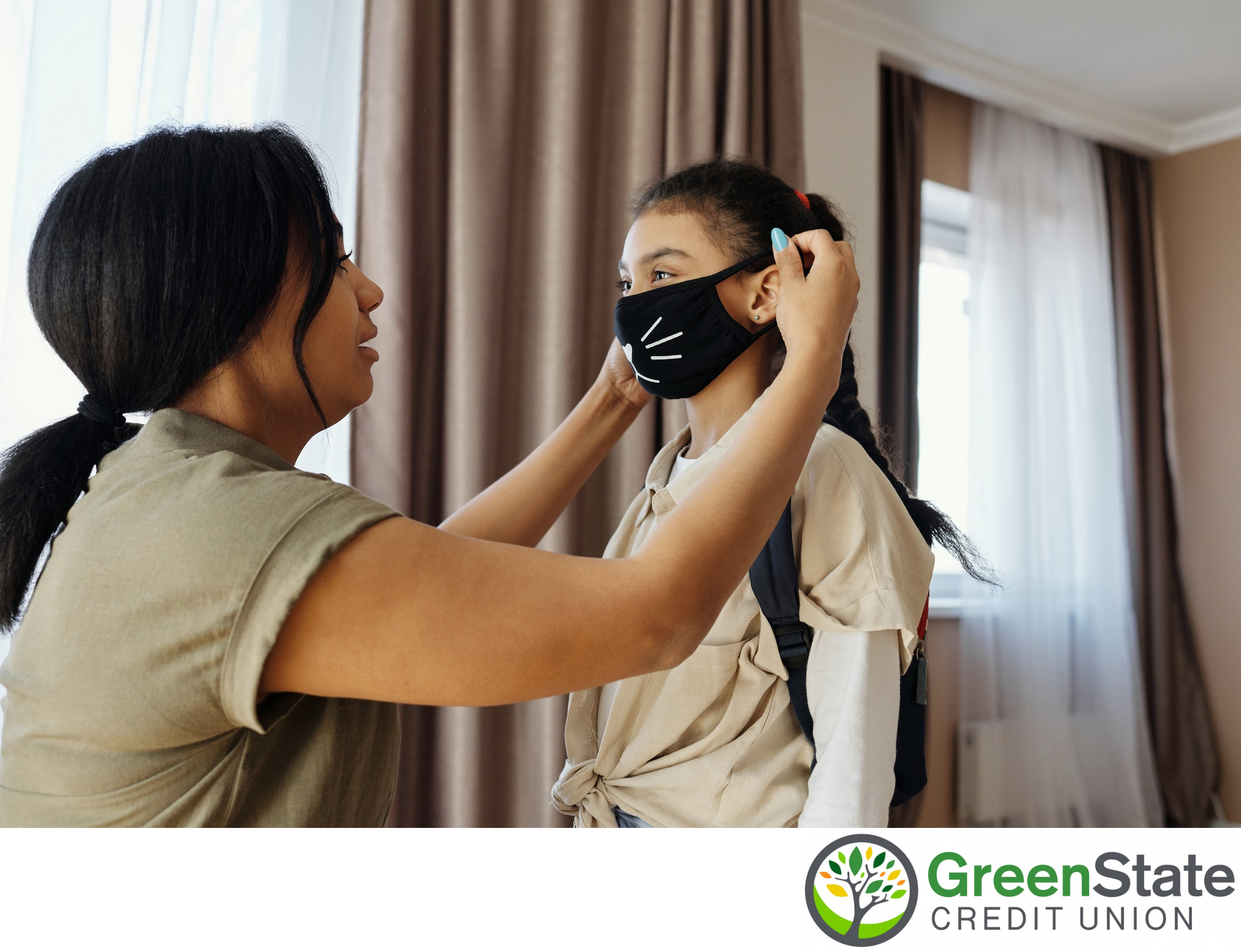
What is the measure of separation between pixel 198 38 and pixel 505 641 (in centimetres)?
159

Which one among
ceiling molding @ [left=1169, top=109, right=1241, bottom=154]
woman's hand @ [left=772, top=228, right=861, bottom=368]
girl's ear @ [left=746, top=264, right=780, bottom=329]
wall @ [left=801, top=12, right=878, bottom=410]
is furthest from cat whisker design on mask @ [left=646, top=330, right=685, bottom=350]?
ceiling molding @ [left=1169, top=109, right=1241, bottom=154]

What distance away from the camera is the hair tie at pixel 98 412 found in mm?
783

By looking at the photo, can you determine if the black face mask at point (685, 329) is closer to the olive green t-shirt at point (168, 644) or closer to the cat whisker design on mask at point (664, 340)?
the cat whisker design on mask at point (664, 340)

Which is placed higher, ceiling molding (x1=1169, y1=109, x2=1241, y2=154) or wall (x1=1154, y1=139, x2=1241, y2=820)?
ceiling molding (x1=1169, y1=109, x2=1241, y2=154)

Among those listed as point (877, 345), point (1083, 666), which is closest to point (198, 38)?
point (877, 345)

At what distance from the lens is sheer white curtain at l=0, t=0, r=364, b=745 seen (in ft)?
5.00

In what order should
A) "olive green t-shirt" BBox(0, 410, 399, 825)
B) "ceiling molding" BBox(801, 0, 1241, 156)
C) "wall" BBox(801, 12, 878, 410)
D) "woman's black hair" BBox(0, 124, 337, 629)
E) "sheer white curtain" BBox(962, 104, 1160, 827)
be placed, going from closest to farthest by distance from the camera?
"olive green t-shirt" BBox(0, 410, 399, 825), "woman's black hair" BBox(0, 124, 337, 629), "wall" BBox(801, 12, 878, 410), "ceiling molding" BBox(801, 0, 1241, 156), "sheer white curtain" BBox(962, 104, 1160, 827)

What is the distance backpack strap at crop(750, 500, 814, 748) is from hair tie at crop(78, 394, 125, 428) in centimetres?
65

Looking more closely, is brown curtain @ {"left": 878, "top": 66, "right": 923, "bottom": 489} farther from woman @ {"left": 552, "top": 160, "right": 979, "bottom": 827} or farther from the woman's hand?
the woman's hand

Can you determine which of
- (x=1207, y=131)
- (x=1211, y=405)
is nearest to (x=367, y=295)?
(x=1211, y=405)

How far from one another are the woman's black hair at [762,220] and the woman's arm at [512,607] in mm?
504

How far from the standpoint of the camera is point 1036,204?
11.9ft

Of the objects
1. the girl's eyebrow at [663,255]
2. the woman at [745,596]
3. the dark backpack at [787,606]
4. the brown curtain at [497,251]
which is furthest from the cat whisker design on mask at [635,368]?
the brown curtain at [497,251]

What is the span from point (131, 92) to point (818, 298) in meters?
1.42
